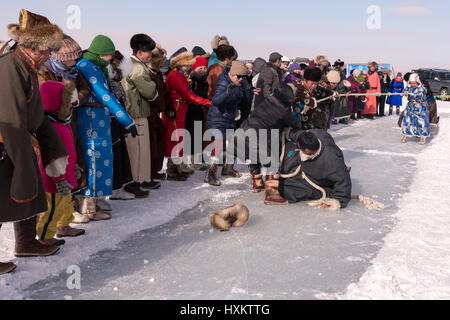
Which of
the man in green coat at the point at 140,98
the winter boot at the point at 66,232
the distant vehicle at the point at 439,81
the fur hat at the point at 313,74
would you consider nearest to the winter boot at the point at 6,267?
the winter boot at the point at 66,232

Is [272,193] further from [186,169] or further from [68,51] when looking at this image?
[68,51]

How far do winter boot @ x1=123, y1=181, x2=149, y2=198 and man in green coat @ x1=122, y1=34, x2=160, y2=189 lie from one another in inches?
0.9

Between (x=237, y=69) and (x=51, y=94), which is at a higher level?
(x=237, y=69)

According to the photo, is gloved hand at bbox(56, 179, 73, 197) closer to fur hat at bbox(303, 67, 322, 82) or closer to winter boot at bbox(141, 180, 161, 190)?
winter boot at bbox(141, 180, 161, 190)

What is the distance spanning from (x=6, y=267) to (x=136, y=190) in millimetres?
2261

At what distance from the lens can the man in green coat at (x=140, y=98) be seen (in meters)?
4.96

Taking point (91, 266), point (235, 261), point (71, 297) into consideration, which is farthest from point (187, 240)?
point (71, 297)

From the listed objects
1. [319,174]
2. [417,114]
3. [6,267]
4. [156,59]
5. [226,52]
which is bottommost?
[6,267]

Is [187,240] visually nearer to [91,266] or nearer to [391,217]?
[91,266]

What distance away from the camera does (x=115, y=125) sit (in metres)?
4.64

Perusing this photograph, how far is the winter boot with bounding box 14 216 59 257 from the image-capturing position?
3.32m

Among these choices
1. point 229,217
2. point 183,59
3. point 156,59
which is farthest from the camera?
point 183,59

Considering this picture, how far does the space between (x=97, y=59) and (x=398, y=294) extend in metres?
3.25

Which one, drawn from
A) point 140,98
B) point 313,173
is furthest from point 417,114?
point 140,98
